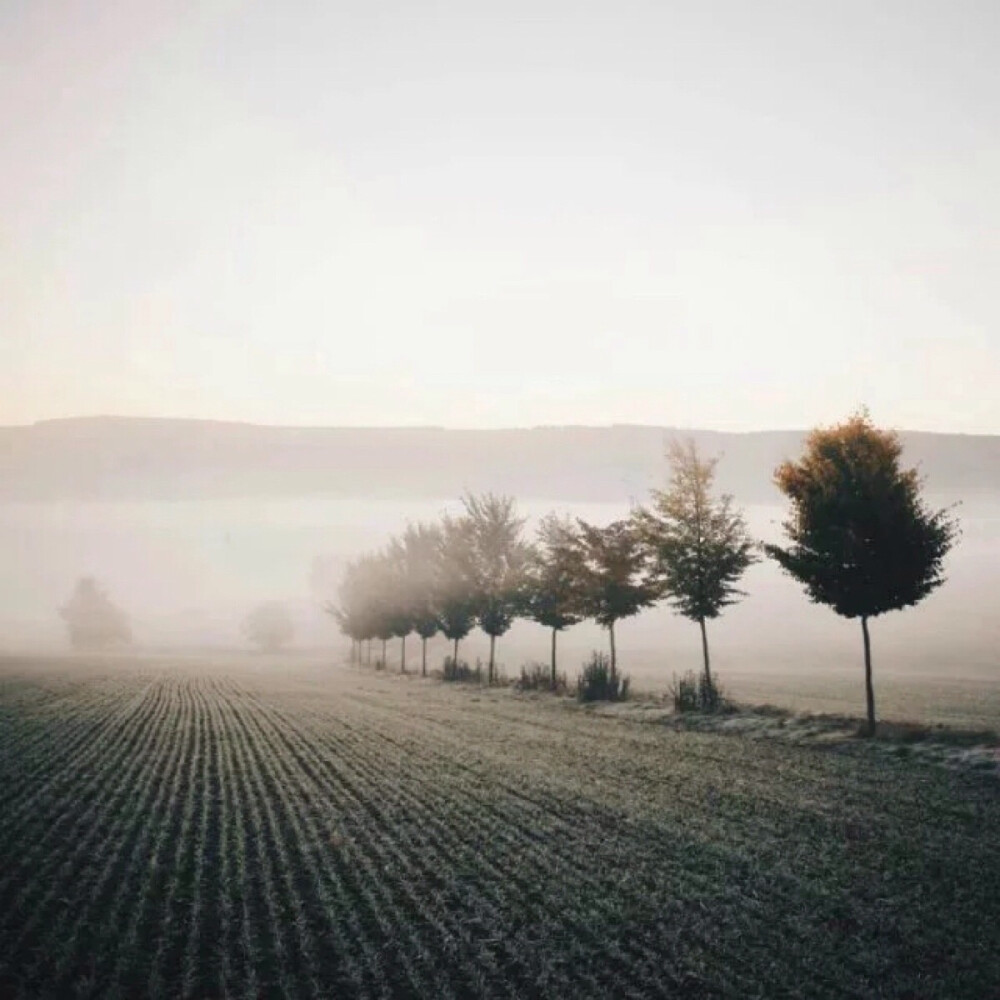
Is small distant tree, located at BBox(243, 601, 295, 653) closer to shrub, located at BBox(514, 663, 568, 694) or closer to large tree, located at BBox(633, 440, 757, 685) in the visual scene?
shrub, located at BBox(514, 663, 568, 694)

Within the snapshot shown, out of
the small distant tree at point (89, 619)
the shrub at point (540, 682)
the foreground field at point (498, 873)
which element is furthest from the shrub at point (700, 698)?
the small distant tree at point (89, 619)

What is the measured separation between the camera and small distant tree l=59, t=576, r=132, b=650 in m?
96.6

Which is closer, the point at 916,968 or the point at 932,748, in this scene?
the point at 916,968

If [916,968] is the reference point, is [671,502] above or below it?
above

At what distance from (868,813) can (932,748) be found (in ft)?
20.0

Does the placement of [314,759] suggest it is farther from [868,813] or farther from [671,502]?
[671,502]

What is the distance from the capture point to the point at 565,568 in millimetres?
34250

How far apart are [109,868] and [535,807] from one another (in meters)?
6.50

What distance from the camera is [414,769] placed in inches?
625

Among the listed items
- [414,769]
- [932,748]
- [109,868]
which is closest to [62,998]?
[109,868]

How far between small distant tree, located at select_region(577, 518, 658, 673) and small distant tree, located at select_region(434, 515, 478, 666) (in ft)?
35.9

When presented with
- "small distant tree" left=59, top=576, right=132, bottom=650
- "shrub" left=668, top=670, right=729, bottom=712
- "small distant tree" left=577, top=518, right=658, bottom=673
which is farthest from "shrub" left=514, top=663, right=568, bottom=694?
"small distant tree" left=59, top=576, right=132, bottom=650

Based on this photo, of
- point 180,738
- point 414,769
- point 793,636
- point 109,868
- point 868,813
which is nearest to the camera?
point 109,868

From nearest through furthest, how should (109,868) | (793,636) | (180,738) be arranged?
1. (109,868)
2. (180,738)
3. (793,636)
